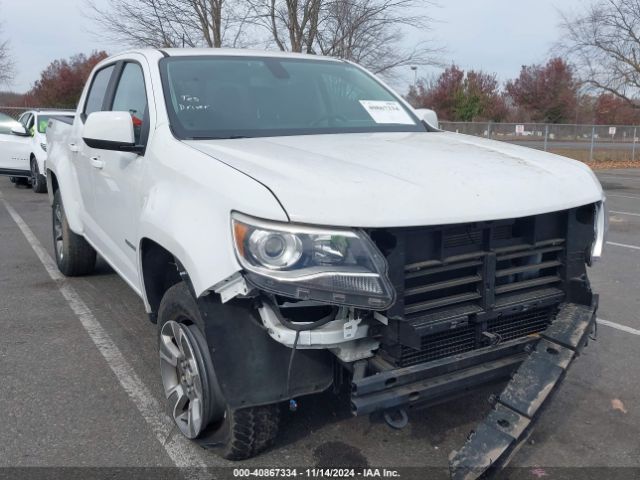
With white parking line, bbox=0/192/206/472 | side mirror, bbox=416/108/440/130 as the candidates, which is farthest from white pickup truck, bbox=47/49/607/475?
side mirror, bbox=416/108/440/130

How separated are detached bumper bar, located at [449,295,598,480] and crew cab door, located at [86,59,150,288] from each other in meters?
2.03

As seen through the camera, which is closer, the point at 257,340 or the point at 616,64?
the point at 257,340

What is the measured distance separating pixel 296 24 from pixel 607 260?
1100cm

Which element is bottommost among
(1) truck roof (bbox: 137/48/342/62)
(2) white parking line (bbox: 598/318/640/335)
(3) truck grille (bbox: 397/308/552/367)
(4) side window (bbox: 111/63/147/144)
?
(2) white parking line (bbox: 598/318/640/335)

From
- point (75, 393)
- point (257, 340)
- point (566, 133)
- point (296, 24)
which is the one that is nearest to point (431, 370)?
point (257, 340)

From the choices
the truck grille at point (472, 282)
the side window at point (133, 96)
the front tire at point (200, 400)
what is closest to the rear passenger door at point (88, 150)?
the side window at point (133, 96)

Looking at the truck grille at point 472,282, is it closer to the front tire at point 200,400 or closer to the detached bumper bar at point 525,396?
the detached bumper bar at point 525,396

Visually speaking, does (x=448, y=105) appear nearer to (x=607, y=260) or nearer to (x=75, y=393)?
(x=607, y=260)

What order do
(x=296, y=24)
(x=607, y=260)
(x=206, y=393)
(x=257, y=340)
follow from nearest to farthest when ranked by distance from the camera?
(x=257, y=340) → (x=206, y=393) → (x=607, y=260) → (x=296, y=24)

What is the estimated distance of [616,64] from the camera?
27.2 metres

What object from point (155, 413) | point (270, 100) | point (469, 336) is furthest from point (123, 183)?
point (469, 336)

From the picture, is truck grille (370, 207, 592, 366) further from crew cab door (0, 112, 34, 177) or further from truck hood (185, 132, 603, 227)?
crew cab door (0, 112, 34, 177)

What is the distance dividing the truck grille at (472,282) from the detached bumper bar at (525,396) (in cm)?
15

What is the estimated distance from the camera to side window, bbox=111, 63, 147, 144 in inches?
148
